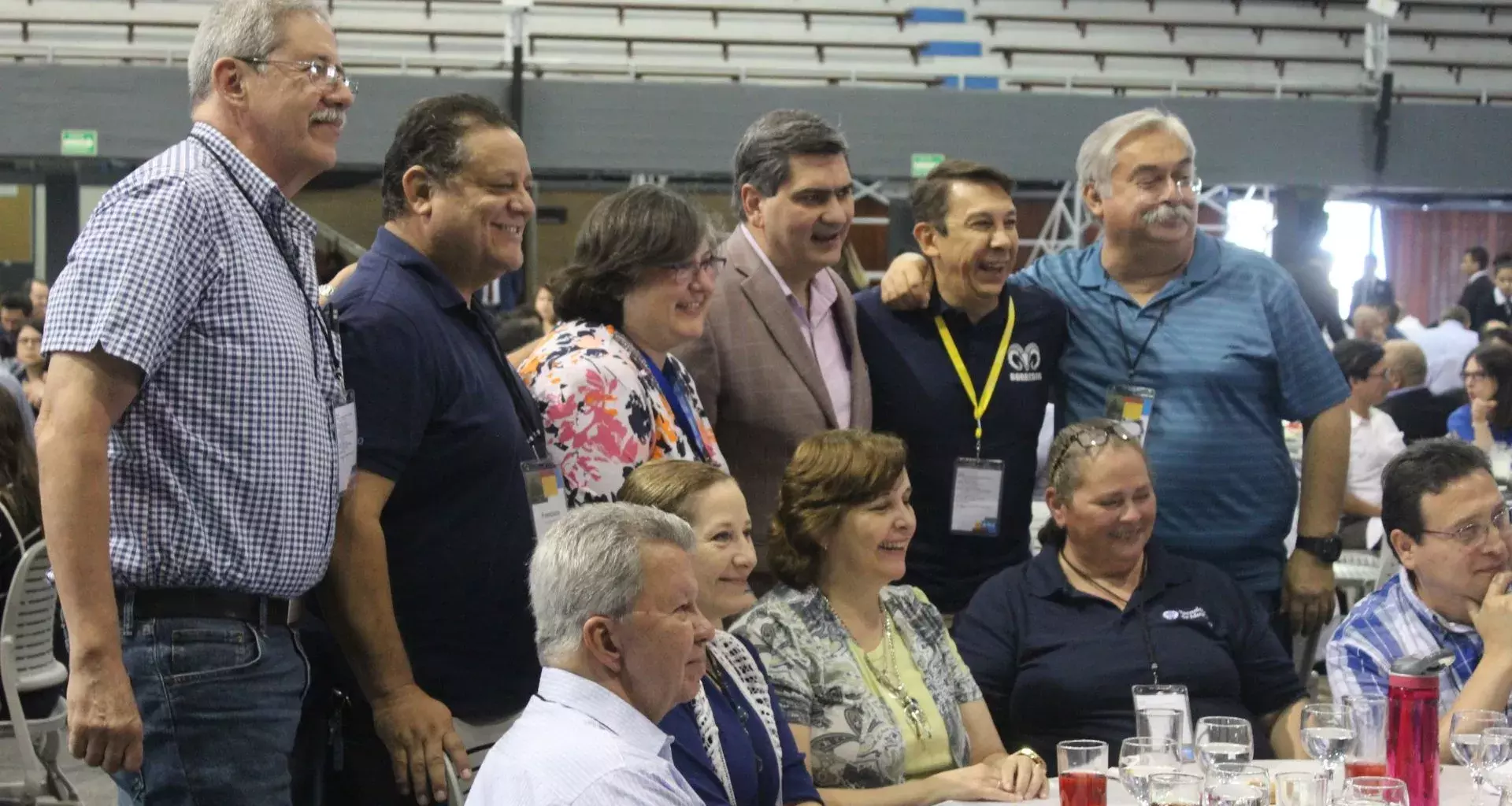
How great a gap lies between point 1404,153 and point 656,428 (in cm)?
1121

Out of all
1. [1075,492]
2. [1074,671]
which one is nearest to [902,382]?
[1075,492]

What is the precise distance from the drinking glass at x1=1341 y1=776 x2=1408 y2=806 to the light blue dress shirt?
0.80m

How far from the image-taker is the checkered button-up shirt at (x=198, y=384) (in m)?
1.74

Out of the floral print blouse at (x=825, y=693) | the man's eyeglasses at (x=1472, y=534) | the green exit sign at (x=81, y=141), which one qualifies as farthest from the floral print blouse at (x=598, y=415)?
the green exit sign at (x=81, y=141)

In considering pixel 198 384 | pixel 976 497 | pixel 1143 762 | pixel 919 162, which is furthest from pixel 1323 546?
pixel 919 162

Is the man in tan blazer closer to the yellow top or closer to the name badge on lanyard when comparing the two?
the name badge on lanyard

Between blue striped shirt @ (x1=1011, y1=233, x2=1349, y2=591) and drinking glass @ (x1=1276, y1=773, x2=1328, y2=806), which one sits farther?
blue striped shirt @ (x1=1011, y1=233, x2=1349, y2=591)

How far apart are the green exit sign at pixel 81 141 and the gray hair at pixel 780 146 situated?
9321 mm

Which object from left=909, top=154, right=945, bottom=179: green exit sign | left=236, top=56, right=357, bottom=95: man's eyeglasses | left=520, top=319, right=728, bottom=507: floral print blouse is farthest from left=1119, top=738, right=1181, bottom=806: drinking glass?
left=909, top=154, right=945, bottom=179: green exit sign

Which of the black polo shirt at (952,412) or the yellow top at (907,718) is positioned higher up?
the black polo shirt at (952,412)

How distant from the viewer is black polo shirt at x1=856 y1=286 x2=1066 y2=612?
2986 mm

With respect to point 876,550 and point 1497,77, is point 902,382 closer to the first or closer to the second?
point 876,550

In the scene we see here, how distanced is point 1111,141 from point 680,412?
110cm

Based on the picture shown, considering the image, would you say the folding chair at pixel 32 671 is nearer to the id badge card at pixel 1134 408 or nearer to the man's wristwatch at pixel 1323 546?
the id badge card at pixel 1134 408
